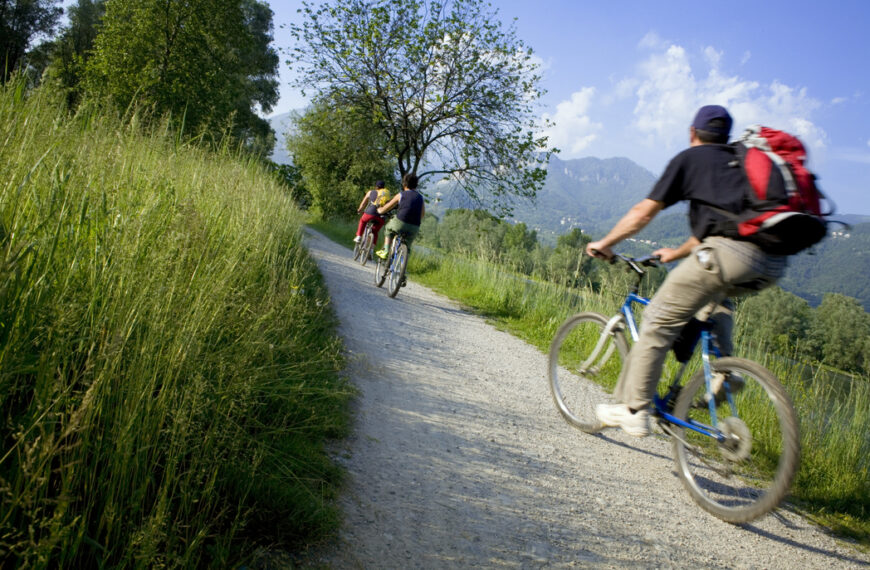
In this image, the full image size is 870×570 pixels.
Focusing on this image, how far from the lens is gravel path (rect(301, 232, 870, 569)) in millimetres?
2701

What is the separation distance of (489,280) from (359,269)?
11.6ft

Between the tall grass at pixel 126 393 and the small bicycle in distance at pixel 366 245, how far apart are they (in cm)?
1017

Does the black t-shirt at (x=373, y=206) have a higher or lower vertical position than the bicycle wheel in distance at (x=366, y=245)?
higher

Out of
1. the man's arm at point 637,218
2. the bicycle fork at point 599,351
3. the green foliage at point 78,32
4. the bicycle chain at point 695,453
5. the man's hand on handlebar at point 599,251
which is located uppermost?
the green foliage at point 78,32

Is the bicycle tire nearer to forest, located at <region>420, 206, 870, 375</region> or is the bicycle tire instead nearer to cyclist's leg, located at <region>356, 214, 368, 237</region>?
forest, located at <region>420, 206, 870, 375</region>

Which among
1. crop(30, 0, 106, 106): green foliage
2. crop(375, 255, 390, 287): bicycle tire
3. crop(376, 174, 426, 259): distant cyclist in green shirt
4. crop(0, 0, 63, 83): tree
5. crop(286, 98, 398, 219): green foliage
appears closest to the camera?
crop(376, 174, 426, 259): distant cyclist in green shirt

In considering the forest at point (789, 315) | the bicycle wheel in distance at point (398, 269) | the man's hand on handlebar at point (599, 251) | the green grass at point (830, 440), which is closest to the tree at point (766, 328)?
the forest at point (789, 315)

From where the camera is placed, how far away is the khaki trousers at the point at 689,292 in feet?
10.2

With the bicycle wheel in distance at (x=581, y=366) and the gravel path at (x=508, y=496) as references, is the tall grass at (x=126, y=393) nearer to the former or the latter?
the gravel path at (x=508, y=496)

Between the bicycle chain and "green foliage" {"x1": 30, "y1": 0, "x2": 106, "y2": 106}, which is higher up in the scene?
"green foliage" {"x1": 30, "y1": 0, "x2": 106, "y2": 106}

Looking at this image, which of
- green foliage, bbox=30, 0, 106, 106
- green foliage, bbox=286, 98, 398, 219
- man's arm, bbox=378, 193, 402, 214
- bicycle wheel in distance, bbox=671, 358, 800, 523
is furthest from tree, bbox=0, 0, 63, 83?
bicycle wheel in distance, bbox=671, 358, 800, 523

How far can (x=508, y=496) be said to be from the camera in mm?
3293

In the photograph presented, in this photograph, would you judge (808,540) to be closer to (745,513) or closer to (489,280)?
(745,513)

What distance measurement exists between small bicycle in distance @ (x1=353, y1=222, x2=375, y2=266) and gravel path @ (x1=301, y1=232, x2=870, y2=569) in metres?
8.60
